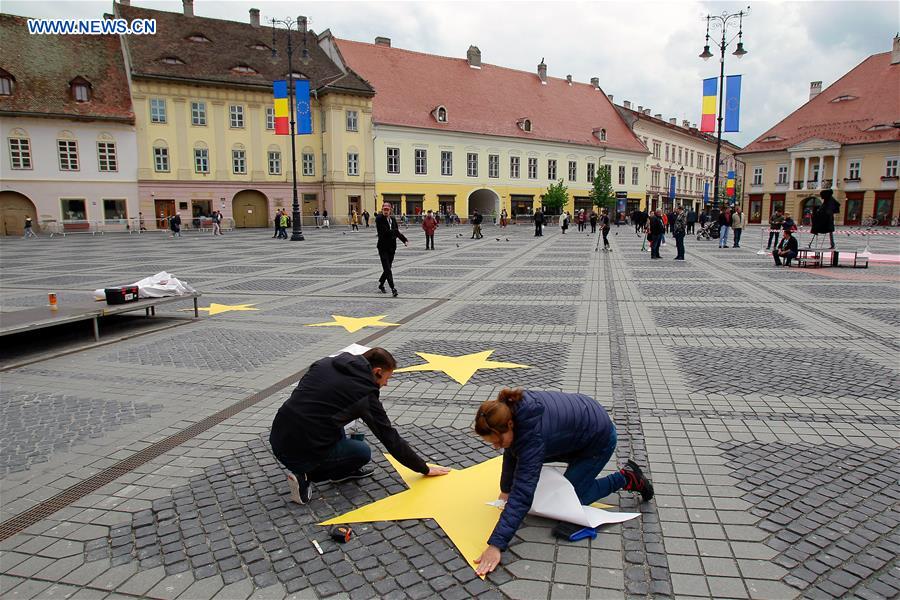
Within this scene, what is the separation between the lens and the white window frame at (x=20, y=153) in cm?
3978

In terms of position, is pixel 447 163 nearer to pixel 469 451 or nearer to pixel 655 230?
pixel 655 230

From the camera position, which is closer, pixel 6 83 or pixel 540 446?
pixel 540 446

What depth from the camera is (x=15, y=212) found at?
40719 mm

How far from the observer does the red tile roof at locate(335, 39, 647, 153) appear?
171 ft

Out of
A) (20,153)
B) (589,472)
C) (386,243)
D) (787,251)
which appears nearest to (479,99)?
(20,153)

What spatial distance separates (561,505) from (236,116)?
48336 millimetres

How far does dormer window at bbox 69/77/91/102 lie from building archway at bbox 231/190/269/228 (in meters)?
11.8

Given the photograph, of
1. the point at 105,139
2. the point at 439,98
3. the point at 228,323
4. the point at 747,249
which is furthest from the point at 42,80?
the point at 747,249

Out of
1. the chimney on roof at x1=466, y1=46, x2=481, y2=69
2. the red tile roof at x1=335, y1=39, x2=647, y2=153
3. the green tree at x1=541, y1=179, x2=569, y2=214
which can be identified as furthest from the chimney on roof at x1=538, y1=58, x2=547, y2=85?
the green tree at x1=541, y1=179, x2=569, y2=214

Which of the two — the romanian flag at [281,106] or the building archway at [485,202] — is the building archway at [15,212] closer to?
the romanian flag at [281,106]

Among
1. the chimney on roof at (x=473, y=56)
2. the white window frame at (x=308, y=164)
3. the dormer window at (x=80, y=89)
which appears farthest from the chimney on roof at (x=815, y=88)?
the dormer window at (x=80, y=89)

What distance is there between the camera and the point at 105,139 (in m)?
42.4

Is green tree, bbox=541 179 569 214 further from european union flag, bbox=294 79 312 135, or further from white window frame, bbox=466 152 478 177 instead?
european union flag, bbox=294 79 312 135

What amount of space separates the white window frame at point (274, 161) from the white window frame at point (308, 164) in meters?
1.80
